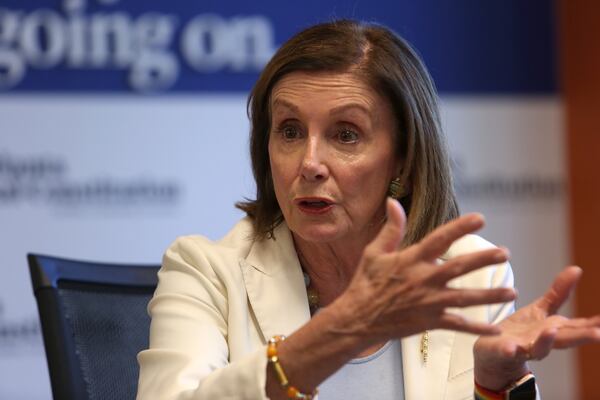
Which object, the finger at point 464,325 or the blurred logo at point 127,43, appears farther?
the blurred logo at point 127,43

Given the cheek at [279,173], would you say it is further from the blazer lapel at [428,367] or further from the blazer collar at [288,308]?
the blazer lapel at [428,367]

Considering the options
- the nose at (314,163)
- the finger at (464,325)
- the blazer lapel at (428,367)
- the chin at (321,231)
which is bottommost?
the blazer lapel at (428,367)

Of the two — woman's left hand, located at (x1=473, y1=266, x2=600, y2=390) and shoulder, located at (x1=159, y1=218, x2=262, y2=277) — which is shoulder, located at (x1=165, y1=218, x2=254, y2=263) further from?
woman's left hand, located at (x1=473, y1=266, x2=600, y2=390)

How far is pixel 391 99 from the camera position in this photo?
7.07 feet

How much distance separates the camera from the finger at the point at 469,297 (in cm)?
152

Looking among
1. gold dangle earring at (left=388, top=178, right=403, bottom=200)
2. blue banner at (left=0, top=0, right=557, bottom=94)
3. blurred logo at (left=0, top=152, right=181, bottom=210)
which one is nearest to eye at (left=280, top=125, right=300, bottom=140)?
gold dangle earring at (left=388, top=178, right=403, bottom=200)

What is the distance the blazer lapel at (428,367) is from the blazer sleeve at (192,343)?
0.37 m

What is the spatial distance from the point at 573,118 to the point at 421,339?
2.94 metres

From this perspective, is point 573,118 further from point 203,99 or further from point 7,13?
point 7,13

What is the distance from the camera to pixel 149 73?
4051mm

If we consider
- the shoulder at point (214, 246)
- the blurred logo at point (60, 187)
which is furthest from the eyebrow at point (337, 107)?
the blurred logo at point (60, 187)

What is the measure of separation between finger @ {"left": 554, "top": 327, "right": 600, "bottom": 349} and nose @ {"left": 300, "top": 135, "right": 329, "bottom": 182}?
23.2 inches

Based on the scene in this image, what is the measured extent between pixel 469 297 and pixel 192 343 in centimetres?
64

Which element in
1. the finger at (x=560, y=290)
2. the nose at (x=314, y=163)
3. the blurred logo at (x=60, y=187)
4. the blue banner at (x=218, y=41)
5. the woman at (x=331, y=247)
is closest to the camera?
the finger at (x=560, y=290)
